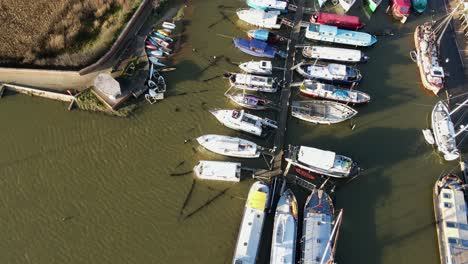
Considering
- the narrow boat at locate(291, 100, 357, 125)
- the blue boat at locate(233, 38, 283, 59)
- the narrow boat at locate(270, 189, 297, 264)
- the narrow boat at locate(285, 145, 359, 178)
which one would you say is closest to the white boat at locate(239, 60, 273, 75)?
the blue boat at locate(233, 38, 283, 59)

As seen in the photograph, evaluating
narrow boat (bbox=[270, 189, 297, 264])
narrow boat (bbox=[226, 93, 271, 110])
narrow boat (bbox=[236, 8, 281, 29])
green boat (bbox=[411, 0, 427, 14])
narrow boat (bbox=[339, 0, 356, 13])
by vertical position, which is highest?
green boat (bbox=[411, 0, 427, 14])

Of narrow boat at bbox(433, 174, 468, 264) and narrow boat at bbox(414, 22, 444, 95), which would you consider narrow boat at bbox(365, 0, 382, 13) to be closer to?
narrow boat at bbox(414, 22, 444, 95)

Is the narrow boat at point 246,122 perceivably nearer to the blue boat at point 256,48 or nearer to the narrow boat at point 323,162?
the narrow boat at point 323,162

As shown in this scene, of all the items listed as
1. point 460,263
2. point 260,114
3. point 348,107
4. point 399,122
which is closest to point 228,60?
point 260,114

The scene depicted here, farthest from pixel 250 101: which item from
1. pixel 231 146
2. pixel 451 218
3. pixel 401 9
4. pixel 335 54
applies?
pixel 401 9

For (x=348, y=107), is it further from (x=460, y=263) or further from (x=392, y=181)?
(x=460, y=263)

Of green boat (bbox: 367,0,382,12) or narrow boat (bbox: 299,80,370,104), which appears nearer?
narrow boat (bbox: 299,80,370,104)

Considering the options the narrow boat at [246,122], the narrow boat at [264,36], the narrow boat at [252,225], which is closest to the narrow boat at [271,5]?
the narrow boat at [264,36]
